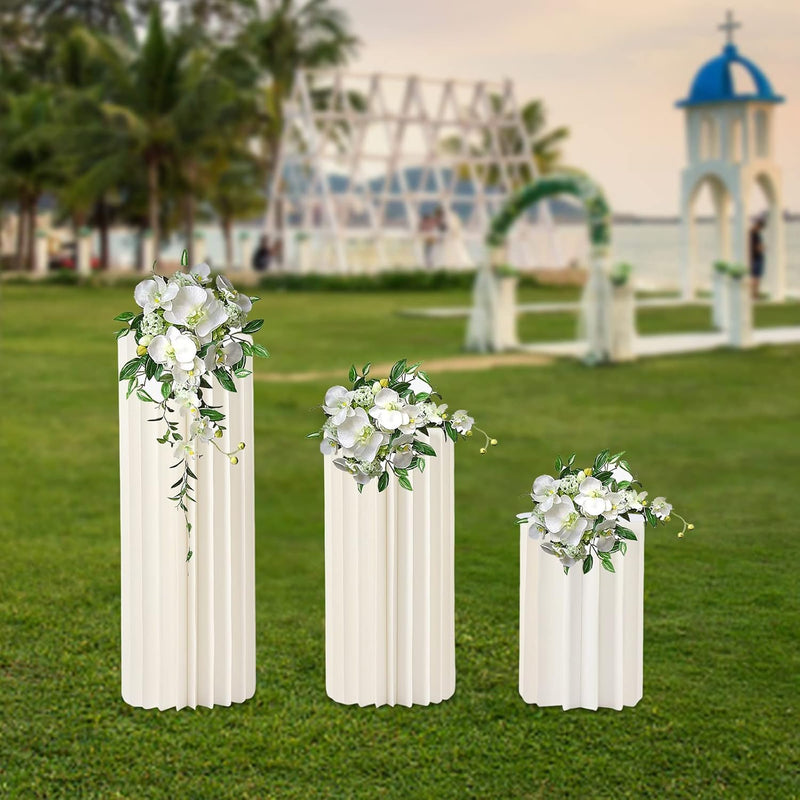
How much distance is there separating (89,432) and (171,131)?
18768 millimetres

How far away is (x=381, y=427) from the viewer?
118 inches

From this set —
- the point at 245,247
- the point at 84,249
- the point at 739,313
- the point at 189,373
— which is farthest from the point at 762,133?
the point at 189,373

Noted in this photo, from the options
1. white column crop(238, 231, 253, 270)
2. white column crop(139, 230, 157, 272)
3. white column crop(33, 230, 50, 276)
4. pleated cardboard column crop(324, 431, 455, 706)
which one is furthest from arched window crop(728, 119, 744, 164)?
pleated cardboard column crop(324, 431, 455, 706)

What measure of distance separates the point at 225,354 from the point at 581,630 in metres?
1.10

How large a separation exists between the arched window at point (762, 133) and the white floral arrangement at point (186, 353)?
1730cm

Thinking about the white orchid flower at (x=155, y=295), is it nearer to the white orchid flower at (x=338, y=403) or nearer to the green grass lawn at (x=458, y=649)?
the white orchid flower at (x=338, y=403)

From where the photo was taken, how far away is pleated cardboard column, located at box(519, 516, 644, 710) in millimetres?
3105

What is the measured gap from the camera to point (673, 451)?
7.05 meters

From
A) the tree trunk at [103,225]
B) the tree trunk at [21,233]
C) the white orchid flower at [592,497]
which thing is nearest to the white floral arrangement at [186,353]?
the white orchid flower at [592,497]

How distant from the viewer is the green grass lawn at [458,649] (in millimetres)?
2861

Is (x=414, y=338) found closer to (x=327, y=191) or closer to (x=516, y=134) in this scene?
(x=327, y=191)

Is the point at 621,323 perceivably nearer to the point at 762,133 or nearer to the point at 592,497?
the point at 592,497

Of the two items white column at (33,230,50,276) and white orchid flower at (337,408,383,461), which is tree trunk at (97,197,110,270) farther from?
white orchid flower at (337,408,383,461)

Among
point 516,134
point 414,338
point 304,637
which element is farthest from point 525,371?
point 516,134
